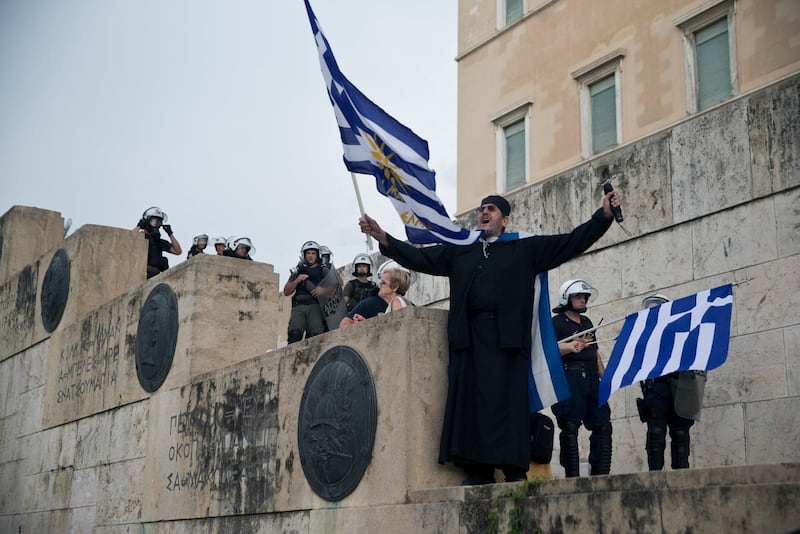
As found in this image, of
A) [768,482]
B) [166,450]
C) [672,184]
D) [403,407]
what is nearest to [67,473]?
[166,450]

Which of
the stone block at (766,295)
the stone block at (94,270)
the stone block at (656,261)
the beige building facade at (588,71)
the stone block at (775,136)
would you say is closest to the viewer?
the stone block at (766,295)

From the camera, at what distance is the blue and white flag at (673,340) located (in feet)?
20.6

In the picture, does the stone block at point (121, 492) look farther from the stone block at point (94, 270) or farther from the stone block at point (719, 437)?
the stone block at point (719, 437)

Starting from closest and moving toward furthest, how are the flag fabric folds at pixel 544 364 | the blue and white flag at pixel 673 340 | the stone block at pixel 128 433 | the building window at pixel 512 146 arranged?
the blue and white flag at pixel 673 340, the flag fabric folds at pixel 544 364, the stone block at pixel 128 433, the building window at pixel 512 146

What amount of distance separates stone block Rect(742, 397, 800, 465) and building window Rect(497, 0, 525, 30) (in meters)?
14.3

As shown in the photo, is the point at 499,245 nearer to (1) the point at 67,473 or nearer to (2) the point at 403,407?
(2) the point at 403,407

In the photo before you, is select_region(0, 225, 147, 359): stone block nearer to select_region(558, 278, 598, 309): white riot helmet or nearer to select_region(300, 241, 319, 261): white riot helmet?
select_region(300, 241, 319, 261): white riot helmet

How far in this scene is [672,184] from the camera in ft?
31.7

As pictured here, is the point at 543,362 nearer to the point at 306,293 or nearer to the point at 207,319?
the point at 207,319

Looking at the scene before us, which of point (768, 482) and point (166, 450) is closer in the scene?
point (768, 482)

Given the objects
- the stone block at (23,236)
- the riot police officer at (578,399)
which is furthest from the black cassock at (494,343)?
the stone block at (23,236)

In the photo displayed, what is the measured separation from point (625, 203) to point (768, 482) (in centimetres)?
599

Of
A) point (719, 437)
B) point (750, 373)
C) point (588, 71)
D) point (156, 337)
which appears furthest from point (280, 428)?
point (588, 71)

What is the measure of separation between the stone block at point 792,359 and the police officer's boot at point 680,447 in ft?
3.09
